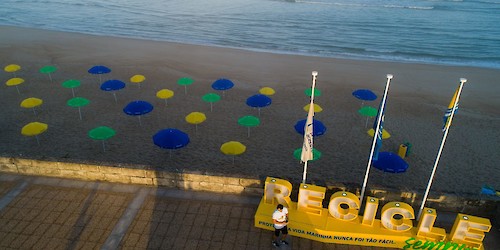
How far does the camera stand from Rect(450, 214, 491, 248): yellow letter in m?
9.59

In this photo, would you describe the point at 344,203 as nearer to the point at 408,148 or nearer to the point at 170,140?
the point at 170,140

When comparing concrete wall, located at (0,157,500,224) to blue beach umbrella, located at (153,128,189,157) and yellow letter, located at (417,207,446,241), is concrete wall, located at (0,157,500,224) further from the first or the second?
blue beach umbrella, located at (153,128,189,157)

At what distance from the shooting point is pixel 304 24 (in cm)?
4441

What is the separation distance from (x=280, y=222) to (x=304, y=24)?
38.4 metres

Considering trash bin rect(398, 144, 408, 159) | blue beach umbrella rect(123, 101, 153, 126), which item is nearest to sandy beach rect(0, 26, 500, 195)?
trash bin rect(398, 144, 408, 159)

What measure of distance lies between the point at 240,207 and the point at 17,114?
46.3 feet

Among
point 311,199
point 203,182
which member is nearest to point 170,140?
point 203,182

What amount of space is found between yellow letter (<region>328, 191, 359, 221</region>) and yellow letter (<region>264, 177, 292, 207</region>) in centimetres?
135

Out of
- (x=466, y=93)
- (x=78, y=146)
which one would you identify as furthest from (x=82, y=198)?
(x=466, y=93)

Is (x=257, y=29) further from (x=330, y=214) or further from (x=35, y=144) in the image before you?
(x=330, y=214)

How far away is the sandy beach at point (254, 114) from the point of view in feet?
49.4

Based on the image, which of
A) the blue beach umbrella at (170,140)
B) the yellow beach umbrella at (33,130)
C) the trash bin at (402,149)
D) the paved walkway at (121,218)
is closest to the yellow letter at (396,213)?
the paved walkway at (121,218)

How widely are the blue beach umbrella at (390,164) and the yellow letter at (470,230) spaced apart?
9.93 ft

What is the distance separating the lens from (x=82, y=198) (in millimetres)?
11836
